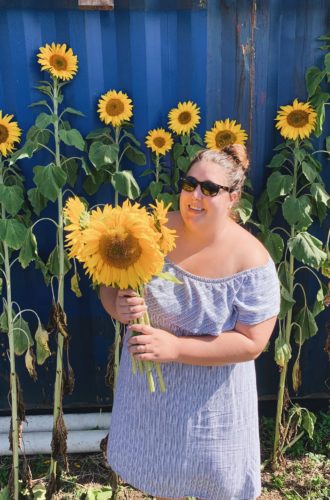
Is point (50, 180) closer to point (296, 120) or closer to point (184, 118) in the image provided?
point (184, 118)

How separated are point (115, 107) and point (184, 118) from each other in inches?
13.2

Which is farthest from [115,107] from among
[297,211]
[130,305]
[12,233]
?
[130,305]

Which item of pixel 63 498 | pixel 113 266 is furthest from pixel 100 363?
pixel 113 266

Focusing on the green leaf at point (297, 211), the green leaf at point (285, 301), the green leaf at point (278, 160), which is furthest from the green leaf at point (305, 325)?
the green leaf at point (278, 160)

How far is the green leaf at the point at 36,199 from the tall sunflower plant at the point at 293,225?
107 cm

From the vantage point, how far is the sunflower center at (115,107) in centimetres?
267

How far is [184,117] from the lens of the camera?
2.71 m

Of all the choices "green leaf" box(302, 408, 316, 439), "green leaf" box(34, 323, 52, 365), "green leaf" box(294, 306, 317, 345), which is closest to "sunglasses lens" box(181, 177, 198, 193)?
"green leaf" box(34, 323, 52, 365)

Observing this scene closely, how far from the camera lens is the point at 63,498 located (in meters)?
2.91

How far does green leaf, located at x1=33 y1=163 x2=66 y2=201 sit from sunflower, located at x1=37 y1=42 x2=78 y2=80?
0.46m

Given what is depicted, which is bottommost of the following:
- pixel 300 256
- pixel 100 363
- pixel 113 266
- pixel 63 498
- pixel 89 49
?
pixel 63 498

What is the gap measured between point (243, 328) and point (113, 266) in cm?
49

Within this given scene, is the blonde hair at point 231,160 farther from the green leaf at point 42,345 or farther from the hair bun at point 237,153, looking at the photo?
the green leaf at point 42,345

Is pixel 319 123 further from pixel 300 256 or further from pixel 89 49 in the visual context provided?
pixel 89 49
